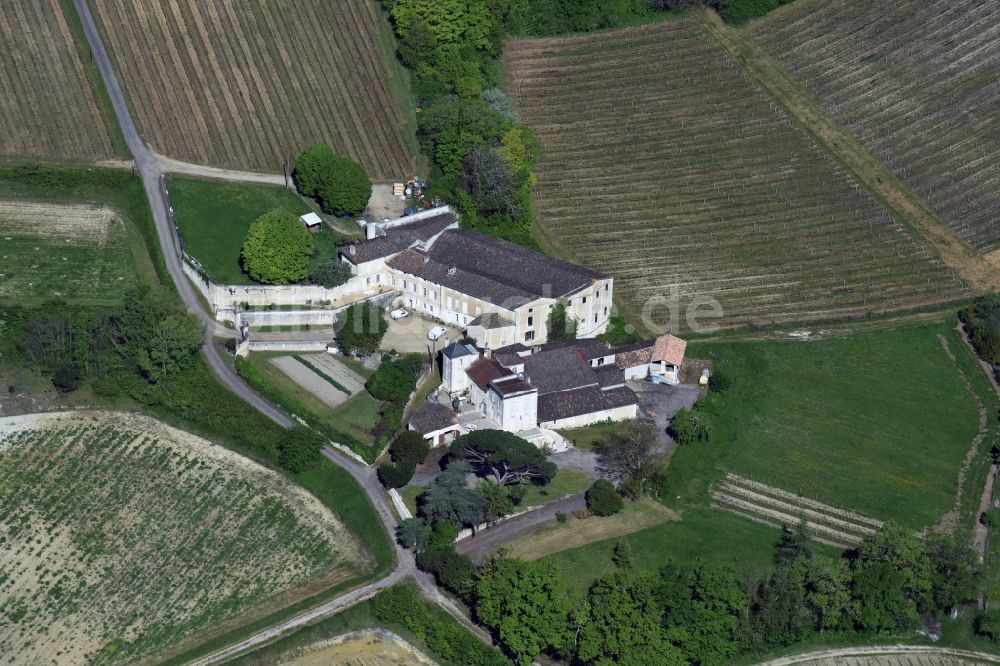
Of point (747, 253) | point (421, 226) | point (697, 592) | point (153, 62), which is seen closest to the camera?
point (697, 592)

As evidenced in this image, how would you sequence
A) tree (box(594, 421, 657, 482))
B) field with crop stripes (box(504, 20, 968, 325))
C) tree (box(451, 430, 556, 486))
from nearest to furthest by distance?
tree (box(451, 430, 556, 486)) < tree (box(594, 421, 657, 482)) < field with crop stripes (box(504, 20, 968, 325))

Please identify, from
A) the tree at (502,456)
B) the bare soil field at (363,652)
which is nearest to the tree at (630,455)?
the tree at (502,456)

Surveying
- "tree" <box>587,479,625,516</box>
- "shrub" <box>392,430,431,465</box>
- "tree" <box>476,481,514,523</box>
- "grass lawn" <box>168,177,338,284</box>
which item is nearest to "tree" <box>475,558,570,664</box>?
"tree" <box>476,481,514,523</box>

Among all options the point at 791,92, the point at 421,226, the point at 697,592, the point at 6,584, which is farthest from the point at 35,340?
the point at 791,92

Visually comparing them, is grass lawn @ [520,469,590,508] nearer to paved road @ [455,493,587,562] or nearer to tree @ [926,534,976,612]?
paved road @ [455,493,587,562]

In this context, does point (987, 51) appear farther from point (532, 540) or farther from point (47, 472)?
point (47, 472)

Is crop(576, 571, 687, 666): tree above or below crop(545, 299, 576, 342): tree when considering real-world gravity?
below

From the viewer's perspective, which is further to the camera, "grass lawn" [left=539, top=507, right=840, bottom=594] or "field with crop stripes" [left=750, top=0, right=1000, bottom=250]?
"field with crop stripes" [left=750, top=0, right=1000, bottom=250]
